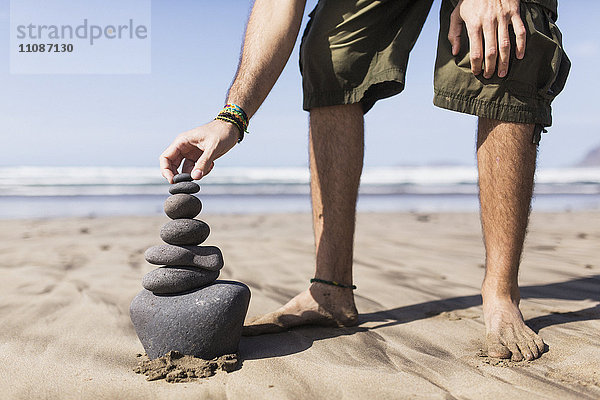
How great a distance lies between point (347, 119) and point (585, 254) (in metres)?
2.83

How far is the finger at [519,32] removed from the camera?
2004 millimetres

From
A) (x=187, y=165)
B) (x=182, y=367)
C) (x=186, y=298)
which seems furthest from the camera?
(x=187, y=165)

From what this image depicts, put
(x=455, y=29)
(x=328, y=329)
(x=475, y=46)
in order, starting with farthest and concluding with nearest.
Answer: (x=328, y=329) → (x=455, y=29) → (x=475, y=46)

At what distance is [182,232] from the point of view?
1.87 metres

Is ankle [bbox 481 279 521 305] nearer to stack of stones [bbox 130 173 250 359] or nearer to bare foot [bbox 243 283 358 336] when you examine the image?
bare foot [bbox 243 283 358 336]

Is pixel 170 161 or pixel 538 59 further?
pixel 538 59

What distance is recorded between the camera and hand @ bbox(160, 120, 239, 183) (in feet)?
5.88

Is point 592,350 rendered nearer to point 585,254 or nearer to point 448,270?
point 448,270

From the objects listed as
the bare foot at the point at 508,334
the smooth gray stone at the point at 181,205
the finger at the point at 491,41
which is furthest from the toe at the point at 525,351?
the smooth gray stone at the point at 181,205

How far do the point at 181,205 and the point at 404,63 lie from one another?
4.12 feet

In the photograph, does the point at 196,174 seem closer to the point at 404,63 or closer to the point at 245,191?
the point at 404,63

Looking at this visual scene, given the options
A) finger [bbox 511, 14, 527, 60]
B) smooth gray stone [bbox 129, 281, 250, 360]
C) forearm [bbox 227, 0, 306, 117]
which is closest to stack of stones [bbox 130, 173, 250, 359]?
smooth gray stone [bbox 129, 281, 250, 360]

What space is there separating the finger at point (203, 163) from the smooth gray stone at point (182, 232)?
20 centimetres

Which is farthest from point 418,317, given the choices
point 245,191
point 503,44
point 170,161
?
point 245,191
